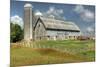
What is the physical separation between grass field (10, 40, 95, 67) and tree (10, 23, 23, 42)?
81mm

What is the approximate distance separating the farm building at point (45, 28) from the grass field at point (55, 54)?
0.22 feet

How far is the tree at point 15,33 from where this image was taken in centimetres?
205

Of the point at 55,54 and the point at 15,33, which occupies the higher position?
the point at 15,33

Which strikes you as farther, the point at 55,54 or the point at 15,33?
the point at 55,54

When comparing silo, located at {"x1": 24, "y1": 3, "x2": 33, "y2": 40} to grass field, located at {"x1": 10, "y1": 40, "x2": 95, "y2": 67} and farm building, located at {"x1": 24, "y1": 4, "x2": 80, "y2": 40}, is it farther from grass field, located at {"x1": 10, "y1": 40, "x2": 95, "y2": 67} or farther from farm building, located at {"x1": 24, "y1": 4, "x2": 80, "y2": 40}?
grass field, located at {"x1": 10, "y1": 40, "x2": 95, "y2": 67}

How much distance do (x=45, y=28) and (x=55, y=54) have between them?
1.00ft

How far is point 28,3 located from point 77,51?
77 cm

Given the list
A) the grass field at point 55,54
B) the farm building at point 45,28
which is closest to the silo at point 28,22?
the farm building at point 45,28

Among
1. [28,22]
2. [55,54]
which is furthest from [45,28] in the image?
[55,54]

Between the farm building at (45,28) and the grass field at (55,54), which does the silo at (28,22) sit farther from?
the grass field at (55,54)

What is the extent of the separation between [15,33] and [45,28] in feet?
1.13

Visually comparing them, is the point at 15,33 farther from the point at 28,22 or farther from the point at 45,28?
the point at 45,28

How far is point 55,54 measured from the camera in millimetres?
2238

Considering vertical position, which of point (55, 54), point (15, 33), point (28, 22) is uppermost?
point (28, 22)
